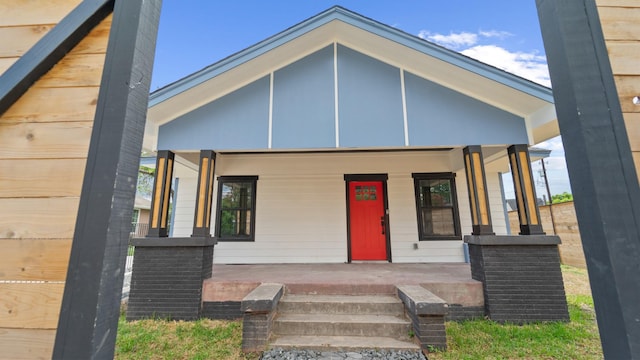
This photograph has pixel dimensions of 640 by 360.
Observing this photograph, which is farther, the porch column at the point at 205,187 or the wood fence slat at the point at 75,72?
the porch column at the point at 205,187

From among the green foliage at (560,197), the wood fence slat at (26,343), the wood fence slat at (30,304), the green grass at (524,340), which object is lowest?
the green grass at (524,340)

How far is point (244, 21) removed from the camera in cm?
1426

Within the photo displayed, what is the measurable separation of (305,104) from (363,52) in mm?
1412

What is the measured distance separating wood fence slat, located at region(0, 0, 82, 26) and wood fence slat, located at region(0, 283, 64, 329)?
3.18 feet

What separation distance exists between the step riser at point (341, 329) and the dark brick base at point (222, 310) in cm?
98

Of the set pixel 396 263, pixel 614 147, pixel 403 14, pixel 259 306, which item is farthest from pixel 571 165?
pixel 403 14

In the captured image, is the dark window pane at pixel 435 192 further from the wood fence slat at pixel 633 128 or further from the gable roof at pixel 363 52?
the wood fence slat at pixel 633 128

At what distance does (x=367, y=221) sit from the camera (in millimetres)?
6242

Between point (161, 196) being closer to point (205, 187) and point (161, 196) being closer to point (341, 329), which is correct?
point (205, 187)

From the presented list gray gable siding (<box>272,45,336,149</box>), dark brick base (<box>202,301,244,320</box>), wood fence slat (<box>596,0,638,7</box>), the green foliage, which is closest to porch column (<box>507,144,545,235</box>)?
gray gable siding (<box>272,45,336,149</box>)

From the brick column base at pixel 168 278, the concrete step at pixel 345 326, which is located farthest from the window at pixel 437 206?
the brick column base at pixel 168 278

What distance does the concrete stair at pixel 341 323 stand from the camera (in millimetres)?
2838

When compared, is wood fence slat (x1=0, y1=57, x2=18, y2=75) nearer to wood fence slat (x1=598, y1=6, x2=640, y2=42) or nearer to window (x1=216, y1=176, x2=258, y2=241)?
wood fence slat (x1=598, y1=6, x2=640, y2=42)

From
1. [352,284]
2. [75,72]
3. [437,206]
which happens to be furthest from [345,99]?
[75,72]
